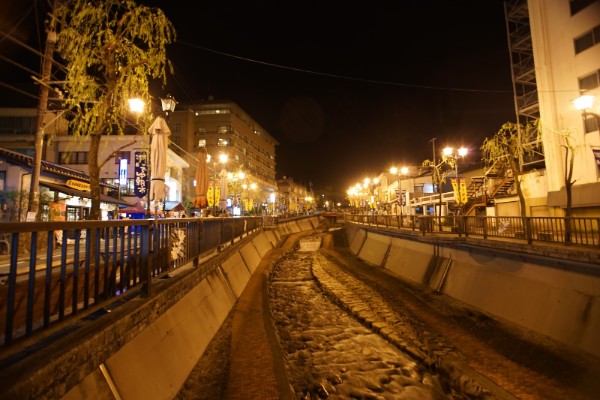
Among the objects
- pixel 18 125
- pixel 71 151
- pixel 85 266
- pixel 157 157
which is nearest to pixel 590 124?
pixel 157 157

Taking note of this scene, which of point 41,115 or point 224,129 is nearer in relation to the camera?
point 41,115

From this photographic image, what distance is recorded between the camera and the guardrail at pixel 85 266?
3.07 metres

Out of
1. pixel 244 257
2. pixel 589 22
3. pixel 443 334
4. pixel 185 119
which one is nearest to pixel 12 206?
pixel 244 257

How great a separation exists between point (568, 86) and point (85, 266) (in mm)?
30393

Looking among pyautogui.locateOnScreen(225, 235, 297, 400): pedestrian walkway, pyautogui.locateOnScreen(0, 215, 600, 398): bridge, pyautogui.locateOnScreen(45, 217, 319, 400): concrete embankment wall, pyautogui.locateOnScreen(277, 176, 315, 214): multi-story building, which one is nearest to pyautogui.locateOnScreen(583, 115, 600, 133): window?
pyautogui.locateOnScreen(0, 215, 600, 398): bridge

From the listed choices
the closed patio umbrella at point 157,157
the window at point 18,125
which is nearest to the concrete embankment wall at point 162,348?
the closed patio umbrella at point 157,157

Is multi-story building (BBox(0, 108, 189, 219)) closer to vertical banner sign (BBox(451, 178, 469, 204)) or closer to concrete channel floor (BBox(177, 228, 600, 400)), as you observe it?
concrete channel floor (BBox(177, 228, 600, 400))

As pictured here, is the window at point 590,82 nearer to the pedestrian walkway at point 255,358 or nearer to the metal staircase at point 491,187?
the metal staircase at point 491,187

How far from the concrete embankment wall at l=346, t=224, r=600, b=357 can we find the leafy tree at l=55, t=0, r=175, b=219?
11898 mm

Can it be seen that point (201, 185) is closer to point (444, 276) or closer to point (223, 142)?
point (444, 276)

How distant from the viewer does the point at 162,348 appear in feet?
16.6

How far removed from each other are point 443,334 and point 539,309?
2.38m

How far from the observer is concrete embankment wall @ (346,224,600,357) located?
7.23 meters

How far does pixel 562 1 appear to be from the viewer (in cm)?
2394
